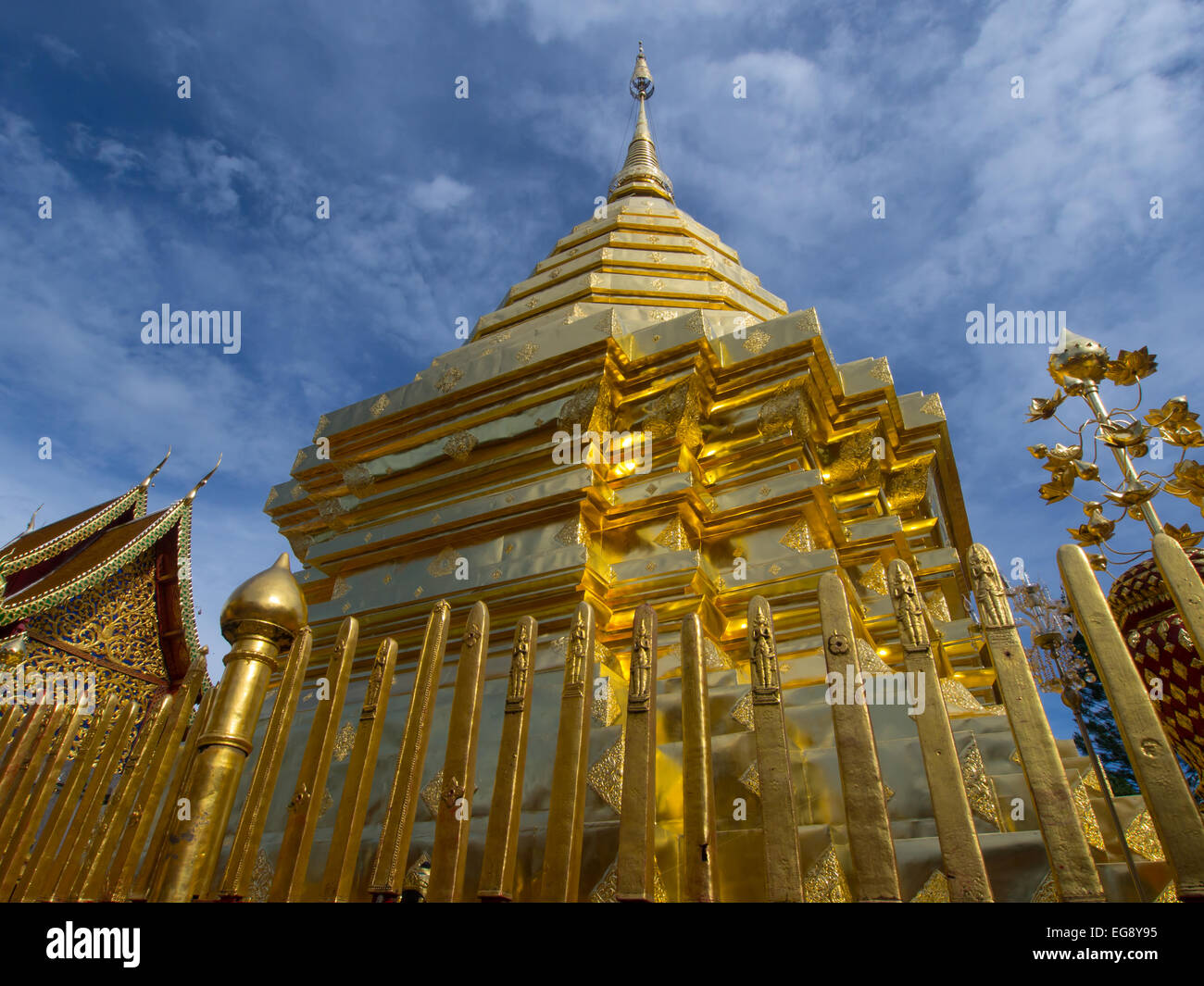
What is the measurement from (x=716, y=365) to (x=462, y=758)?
4.23m

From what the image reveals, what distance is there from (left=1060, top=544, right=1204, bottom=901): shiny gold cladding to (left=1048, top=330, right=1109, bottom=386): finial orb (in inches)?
97.8

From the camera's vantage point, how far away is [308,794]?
266cm

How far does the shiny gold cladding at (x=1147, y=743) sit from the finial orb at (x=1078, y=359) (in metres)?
2.48

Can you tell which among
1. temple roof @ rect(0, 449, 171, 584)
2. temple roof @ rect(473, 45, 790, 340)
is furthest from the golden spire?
temple roof @ rect(0, 449, 171, 584)

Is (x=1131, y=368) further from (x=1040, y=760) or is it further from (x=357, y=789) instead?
(x=357, y=789)

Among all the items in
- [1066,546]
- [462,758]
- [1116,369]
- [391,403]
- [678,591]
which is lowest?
[462,758]

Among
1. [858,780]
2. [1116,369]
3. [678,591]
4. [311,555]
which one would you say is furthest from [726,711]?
[311,555]

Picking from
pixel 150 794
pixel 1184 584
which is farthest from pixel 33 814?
pixel 1184 584

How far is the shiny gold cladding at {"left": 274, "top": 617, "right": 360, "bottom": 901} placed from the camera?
8.41 feet

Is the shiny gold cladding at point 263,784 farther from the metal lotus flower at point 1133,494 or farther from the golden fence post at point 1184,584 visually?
the metal lotus flower at point 1133,494

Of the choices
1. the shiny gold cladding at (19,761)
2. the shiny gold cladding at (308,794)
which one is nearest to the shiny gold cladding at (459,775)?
the shiny gold cladding at (308,794)
